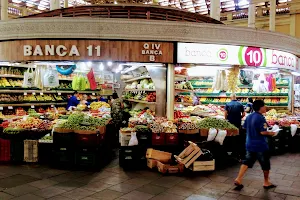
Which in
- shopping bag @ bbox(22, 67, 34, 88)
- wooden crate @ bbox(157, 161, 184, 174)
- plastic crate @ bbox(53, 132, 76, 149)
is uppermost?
shopping bag @ bbox(22, 67, 34, 88)

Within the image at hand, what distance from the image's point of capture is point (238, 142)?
8.70m

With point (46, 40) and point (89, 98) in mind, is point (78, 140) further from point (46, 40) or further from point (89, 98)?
point (89, 98)

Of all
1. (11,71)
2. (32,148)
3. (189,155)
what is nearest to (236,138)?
(189,155)

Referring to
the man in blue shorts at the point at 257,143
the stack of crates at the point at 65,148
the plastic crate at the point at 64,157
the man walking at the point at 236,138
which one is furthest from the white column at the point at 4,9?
the man in blue shorts at the point at 257,143

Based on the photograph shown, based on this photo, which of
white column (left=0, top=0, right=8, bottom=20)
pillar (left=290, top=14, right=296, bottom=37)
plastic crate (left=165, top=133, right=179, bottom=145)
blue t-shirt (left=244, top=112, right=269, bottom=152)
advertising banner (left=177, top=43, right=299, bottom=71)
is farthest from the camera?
pillar (left=290, top=14, right=296, bottom=37)

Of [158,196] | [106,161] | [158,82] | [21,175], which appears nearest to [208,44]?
[158,82]

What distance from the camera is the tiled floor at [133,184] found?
5582mm

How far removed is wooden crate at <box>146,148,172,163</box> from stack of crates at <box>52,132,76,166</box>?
196 centimetres

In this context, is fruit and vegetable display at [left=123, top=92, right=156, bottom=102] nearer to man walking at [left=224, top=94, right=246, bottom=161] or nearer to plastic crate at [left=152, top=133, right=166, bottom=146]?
man walking at [left=224, top=94, right=246, bottom=161]

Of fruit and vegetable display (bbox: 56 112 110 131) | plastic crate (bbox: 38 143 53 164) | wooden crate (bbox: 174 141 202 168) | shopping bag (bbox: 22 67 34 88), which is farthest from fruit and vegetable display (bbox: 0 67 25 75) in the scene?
wooden crate (bbox: 174 141 202 168)

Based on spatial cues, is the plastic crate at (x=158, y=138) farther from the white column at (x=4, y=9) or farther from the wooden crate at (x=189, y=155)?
the white column at (x=4, y=9)

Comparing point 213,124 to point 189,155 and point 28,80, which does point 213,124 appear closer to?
point 189,155

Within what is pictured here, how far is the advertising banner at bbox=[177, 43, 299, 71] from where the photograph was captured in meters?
8.80

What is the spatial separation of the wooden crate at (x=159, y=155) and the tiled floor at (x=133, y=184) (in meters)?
0.43
